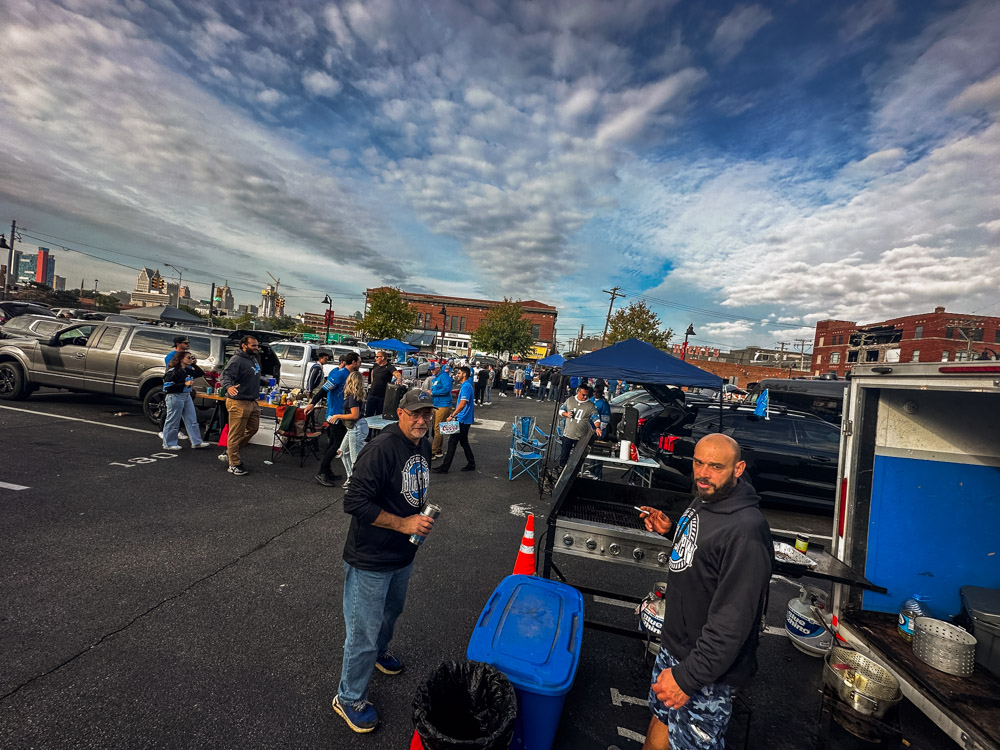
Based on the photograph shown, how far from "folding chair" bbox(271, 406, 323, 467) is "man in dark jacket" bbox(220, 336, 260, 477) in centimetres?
59

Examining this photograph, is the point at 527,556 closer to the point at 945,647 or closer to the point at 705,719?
the point at 705,719

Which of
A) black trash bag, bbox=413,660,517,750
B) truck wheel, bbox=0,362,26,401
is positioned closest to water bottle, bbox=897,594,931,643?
black trash bag, bbox=413,660,517,750

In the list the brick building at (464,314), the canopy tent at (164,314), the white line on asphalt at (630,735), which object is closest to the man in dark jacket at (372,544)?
the white line on asphalt at (630,735)

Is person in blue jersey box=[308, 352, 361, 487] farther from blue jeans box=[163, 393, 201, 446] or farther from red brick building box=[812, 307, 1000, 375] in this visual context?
red brick building box=[812, 307, 1000, 375]

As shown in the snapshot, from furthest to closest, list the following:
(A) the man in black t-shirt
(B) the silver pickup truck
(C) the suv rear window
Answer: (C) the suv rear window
(B) the silver pickup truck
(A) the man in black t-shirt

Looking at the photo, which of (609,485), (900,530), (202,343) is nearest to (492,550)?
(609,485)

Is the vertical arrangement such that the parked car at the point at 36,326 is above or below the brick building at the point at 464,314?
below

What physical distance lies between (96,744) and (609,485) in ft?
12.5

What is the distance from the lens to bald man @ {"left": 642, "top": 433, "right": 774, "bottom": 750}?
169cm

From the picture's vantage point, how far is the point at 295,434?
23.8 feet

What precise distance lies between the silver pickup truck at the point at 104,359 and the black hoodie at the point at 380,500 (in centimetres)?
809

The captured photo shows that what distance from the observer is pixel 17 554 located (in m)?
3.69

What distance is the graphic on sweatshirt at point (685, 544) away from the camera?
195 centimetres

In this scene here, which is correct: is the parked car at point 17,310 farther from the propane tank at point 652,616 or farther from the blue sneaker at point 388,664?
the propane tank at point 652,616
